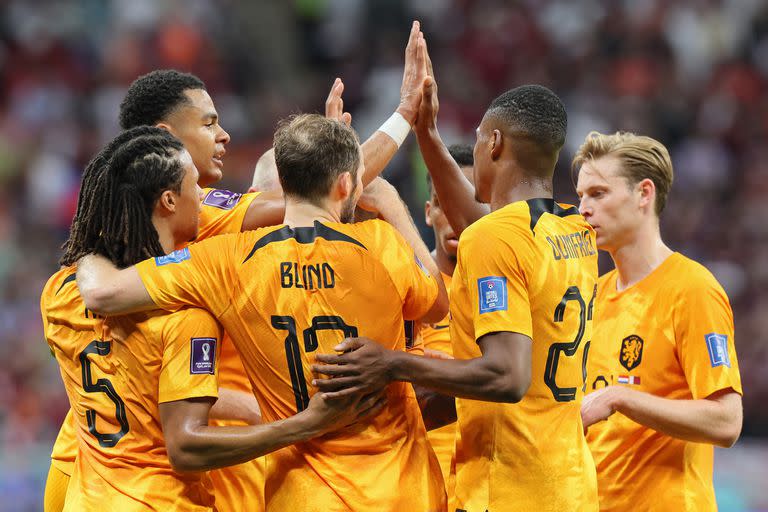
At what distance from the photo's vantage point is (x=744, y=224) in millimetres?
12234

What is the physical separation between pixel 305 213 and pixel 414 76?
1399 millimetres

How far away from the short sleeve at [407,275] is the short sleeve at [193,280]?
0.59 m

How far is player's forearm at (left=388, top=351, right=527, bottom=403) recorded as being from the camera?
3977 mm

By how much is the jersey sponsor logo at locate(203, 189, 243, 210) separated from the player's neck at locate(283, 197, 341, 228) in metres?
0.93

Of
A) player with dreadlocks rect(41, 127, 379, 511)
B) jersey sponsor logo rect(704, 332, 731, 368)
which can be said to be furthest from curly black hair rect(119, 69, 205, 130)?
jersey sponsor logo rect(704, 332, 731, 368)

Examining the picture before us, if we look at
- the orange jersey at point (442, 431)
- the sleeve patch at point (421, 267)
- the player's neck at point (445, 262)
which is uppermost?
the player's neck at point (445, 262)

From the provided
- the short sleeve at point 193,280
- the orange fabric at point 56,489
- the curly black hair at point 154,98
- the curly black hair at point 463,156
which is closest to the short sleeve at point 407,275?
the short sleeve at point 193,280

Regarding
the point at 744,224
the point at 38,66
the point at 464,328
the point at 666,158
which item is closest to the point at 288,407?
the point at 464,328

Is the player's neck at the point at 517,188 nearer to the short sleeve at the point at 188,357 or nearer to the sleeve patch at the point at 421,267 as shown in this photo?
the sleeve patch at the point at 421,267

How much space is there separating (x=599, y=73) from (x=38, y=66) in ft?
24.0

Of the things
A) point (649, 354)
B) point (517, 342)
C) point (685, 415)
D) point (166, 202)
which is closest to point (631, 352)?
point (649, 354)

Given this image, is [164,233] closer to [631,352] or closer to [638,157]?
[631,352]

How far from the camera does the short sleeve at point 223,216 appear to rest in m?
5.00

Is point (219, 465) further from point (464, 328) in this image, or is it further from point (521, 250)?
point (521, 250)
